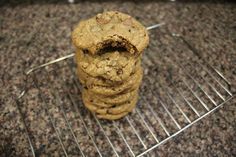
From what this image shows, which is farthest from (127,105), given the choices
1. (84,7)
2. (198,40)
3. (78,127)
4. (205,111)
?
(84,7)

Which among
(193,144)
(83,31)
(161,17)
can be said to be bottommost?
(193,144)

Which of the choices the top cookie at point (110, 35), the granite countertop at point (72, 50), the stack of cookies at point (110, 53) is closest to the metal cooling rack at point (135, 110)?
the granite countertop at point (72, 50)

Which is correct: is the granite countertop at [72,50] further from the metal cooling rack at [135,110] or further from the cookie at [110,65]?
the cookie at [110,65]

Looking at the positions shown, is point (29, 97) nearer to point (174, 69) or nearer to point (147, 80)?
point (147, 80)

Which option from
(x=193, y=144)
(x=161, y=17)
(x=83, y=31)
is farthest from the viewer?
(x=161, y=17)

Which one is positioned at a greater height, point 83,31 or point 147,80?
point 83,31

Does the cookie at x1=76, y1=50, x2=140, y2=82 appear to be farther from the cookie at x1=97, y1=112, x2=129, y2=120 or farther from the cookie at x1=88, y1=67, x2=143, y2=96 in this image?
the cookie at x1=97, y1=112, x2=129, y2=120

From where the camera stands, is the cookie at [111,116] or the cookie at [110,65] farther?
the cookie at [111,116]
